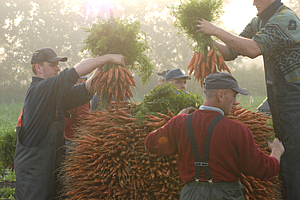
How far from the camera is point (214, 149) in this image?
1915 mm

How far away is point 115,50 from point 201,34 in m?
0.84

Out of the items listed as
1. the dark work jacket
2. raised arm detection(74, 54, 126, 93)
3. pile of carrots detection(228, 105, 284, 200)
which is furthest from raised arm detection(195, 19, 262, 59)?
the dark work jacket

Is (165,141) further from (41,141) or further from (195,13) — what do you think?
(41,141)

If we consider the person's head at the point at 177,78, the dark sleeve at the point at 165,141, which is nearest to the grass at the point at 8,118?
the person's head at the point at 177,78

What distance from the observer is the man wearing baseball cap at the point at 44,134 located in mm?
2752

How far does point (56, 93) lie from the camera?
9.29 feet

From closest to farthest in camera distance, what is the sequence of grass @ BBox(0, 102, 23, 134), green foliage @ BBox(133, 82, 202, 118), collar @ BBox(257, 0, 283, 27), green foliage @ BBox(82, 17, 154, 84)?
1. collar @ BBox(257, 0, 283, 27)
2. green foliage @ BBox(133, 82, 202, 118)
3. green foliage @ BBox(82, 17, 154, 84)
4. grass @ BBox(0, 102, 23, 134)

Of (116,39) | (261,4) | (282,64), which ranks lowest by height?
(282,64)

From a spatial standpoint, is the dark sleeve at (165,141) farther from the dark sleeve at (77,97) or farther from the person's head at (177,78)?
the person's head at (177,78)

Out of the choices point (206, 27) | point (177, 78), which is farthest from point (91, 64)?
point (177, 78)

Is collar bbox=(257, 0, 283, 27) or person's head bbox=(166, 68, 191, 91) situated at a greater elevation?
collar bbox=(257, 0, 283, 27)

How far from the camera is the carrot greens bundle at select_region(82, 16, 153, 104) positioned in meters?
2.67

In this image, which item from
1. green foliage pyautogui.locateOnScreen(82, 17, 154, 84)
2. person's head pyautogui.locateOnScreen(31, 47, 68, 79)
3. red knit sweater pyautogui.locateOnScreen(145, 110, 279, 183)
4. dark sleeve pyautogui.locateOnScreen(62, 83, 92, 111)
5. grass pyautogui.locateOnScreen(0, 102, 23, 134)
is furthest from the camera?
grass pyautogui.locateOnScreen(0, 102, 23, 134)

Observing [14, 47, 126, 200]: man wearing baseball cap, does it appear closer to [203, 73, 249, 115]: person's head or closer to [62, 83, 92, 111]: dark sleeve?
[62, 83, 92, 111]: dark sleeve
